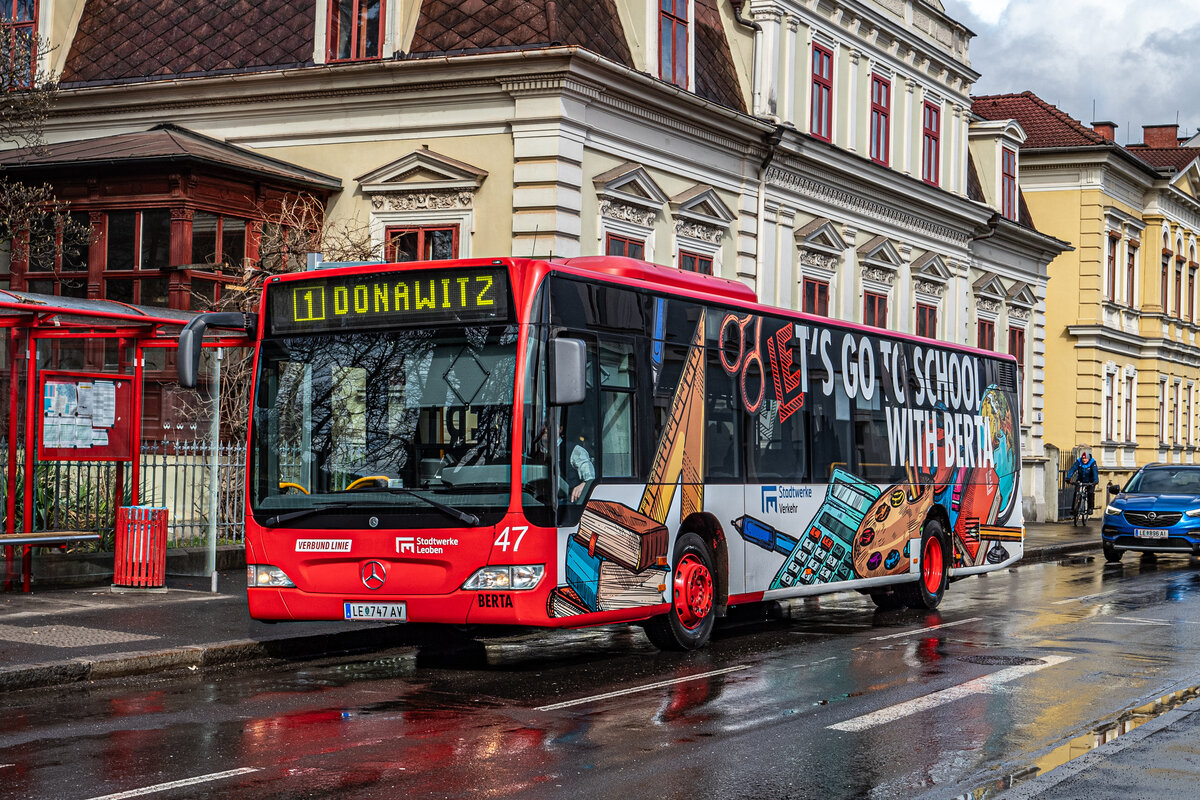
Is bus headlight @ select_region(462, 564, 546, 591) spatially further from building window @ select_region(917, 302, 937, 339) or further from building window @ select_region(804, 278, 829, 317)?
building window @ select_region(917, 302, 937, 339)

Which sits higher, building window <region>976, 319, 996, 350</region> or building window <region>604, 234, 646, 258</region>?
building window <region>604, 234, 646, 258</region>

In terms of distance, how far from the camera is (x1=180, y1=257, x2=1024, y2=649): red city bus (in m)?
10.9

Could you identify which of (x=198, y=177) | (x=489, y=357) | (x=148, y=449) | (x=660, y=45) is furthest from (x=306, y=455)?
(x=660, y=45)

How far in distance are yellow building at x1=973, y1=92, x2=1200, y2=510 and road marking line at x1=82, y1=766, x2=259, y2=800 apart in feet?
130

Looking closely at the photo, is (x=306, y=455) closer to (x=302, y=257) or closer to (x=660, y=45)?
(x=302, y=257)

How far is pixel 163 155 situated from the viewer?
2130 cm

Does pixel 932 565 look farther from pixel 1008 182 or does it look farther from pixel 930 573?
pixel 1008 182

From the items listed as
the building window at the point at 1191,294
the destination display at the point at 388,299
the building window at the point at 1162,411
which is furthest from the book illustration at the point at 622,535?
the building window at the point at 1191,294

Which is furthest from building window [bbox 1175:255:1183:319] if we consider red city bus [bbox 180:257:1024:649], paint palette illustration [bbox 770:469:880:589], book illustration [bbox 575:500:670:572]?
book illustration [bbox 575:500:670:572]

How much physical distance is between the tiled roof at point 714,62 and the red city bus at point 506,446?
12434mm

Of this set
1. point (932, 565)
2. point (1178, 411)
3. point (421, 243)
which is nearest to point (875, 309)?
point (421, 243)

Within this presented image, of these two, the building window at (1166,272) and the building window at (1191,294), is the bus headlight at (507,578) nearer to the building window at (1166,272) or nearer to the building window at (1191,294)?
the building window at (1166,272)

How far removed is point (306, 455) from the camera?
449 inches

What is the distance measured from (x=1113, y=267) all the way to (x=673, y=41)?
27.2 meters
